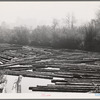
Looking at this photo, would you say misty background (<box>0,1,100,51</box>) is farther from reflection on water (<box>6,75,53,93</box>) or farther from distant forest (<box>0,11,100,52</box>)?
reflection on water (<box>6,75,53,93</box>)

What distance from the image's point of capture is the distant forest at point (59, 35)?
7.23 ft

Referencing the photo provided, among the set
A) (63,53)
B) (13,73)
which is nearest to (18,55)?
(13,73)

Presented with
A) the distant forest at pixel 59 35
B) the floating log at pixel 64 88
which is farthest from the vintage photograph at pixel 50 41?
the floating log at pixel 64 88

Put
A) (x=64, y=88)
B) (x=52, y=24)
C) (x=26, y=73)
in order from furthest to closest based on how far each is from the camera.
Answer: (x=52, y=24)
(x=26, y=73)
(x=64, y=88)

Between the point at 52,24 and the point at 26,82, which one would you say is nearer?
the point at 26,82

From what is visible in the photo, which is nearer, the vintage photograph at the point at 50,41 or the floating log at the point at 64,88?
the floating log at the point at 64,88

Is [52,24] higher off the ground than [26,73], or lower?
higher

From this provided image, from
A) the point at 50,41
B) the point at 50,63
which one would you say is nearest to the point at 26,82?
the point at 50,63

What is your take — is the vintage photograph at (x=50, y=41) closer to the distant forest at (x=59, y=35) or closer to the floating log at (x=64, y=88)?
the distant forest at (x=59, y=35)

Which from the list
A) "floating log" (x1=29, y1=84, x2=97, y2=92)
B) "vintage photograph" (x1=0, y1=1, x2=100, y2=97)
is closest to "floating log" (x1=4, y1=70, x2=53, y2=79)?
"vintage photograph" (x1=0, y1=1, x2=100, y2=97)

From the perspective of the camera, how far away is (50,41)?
2.26 m

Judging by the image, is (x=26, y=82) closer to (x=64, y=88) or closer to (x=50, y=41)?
(x=64, y=88)

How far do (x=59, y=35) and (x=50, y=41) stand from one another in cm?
18

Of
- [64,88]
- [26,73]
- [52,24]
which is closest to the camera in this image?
[64,88]
